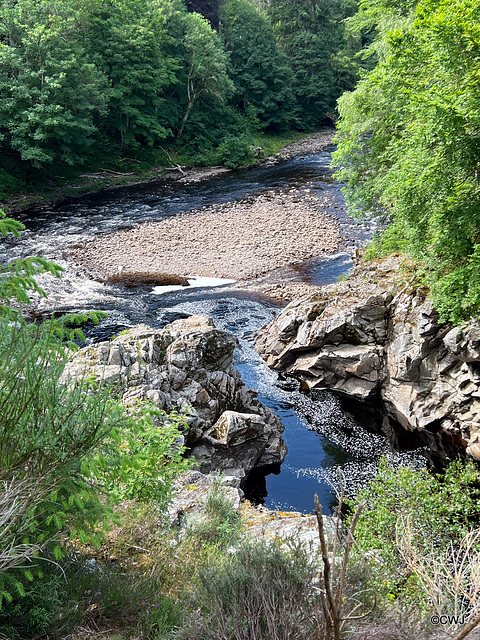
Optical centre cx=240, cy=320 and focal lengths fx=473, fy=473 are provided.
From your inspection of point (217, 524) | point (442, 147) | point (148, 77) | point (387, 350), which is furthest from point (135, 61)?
point (217, 524)

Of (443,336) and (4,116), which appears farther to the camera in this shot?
(4,116)

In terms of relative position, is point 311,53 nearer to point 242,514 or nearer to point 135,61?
point 135,61

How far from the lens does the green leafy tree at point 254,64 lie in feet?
171

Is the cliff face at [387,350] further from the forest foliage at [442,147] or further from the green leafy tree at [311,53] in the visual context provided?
the green leafy tree at [311,53]

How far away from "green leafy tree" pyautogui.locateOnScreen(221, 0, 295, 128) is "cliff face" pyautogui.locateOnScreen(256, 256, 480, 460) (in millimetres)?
41874

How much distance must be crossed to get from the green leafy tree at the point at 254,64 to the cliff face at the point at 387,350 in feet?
137

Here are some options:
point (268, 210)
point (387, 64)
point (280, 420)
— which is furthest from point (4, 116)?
point (280, 420)

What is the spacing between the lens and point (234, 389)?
12.9m

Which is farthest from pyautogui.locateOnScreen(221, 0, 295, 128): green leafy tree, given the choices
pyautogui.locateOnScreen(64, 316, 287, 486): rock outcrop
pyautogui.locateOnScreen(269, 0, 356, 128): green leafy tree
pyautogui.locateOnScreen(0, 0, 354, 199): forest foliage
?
pyautogui.locateOnScreen(64, 316, 287, 486): rock outcrop

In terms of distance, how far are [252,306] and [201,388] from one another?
793 cm

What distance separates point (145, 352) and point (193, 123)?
39623 millimetres

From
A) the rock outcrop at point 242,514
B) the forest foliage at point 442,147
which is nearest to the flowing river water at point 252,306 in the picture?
the rock outcrop at point 242,514

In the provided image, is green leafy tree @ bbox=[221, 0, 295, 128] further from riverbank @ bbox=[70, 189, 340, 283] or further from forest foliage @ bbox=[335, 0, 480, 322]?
forest foliage @ bbox=[335, 0, 480, 322]

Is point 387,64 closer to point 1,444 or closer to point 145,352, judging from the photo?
point 145,352
